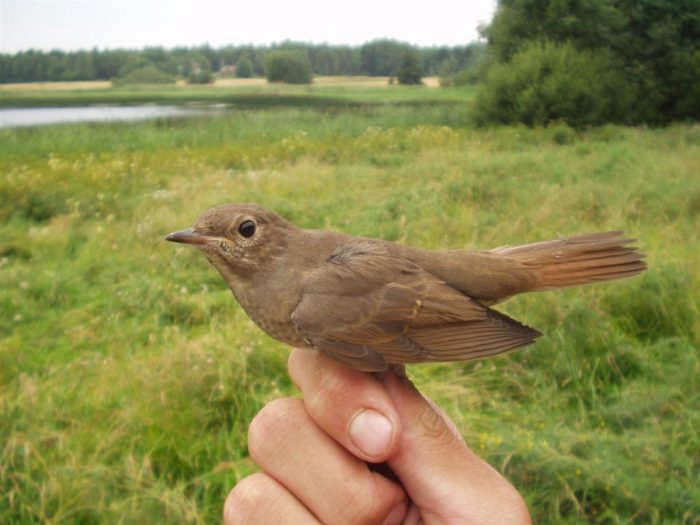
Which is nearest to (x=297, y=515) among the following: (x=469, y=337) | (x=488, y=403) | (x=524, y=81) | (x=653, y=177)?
(x=469, y=337)

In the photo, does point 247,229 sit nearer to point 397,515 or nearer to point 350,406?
point 350,406

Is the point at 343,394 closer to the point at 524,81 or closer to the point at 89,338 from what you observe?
the point at 89,338

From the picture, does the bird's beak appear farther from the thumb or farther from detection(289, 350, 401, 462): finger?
the thumb

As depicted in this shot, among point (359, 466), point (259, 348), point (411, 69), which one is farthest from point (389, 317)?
point (411, 69)

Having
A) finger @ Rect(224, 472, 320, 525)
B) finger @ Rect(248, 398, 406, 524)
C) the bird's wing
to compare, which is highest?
the bird's wing

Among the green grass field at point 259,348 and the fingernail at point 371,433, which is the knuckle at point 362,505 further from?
the green grass field at point 259,348

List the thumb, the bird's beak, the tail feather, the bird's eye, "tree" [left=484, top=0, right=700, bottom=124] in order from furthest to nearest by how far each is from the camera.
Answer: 1. "tree" [left=484, top=0, right=700, bottom=124]
2. the tail feather
3. the bird's eye
4. the bird's beak
5. the thumb

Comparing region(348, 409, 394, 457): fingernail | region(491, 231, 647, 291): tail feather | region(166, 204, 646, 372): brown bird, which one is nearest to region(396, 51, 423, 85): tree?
region(491, 231, 647, 291): tail feather
